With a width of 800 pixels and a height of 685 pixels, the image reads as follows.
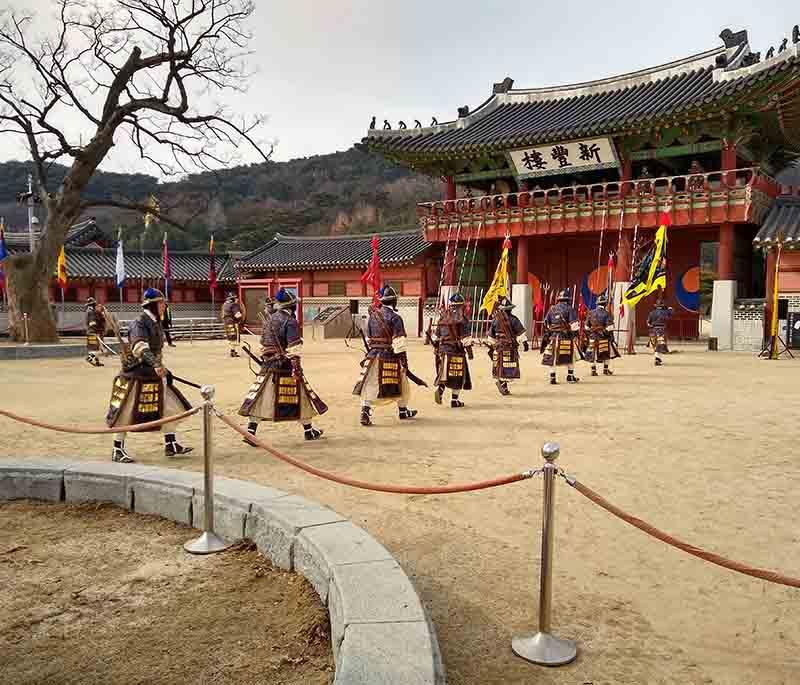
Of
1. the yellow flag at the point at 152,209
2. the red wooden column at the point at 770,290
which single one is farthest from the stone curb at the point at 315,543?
the red wooden column at the point at 770,290

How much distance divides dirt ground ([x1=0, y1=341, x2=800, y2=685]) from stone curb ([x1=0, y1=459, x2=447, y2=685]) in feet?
1.12

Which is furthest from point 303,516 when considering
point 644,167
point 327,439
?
point 644,167

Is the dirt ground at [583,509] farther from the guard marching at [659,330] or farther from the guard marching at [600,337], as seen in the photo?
Answer: the guard marching at [659,330]

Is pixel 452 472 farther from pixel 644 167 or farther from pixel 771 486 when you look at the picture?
pixel 644 167

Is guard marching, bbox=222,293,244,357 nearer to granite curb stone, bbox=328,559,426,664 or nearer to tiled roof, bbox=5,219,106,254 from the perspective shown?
granite curb stone, bbox=328,559,426,664

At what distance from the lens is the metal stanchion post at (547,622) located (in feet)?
8.84

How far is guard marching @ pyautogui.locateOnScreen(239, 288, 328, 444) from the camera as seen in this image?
6.62m

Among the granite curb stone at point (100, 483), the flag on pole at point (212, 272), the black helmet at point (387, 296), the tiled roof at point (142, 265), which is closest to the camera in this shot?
the granite curb stone at point (100, 483)

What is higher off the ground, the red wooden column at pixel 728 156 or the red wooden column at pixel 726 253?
the red wooden column at pixel 728 156

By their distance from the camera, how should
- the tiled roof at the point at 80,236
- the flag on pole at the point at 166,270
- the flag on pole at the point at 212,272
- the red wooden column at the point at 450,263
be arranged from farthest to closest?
the tiled roof at the point at 80,236 → the flag on pole at the point at 212,272 → the flag on pole at the point at 166,270 → the red wooden column at the point at 450,263

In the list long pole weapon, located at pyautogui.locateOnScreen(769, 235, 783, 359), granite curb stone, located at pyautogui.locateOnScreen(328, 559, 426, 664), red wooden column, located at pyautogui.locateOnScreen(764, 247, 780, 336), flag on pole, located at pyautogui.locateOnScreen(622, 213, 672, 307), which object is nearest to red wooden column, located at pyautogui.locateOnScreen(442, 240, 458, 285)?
flag on pole, located at pyautogui.locateOnScreen(622, 213, 672, 307)

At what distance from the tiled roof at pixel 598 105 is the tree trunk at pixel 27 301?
524 inches

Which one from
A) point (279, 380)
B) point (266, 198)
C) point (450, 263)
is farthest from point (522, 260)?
point (266, 198)

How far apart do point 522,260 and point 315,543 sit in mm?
20368
